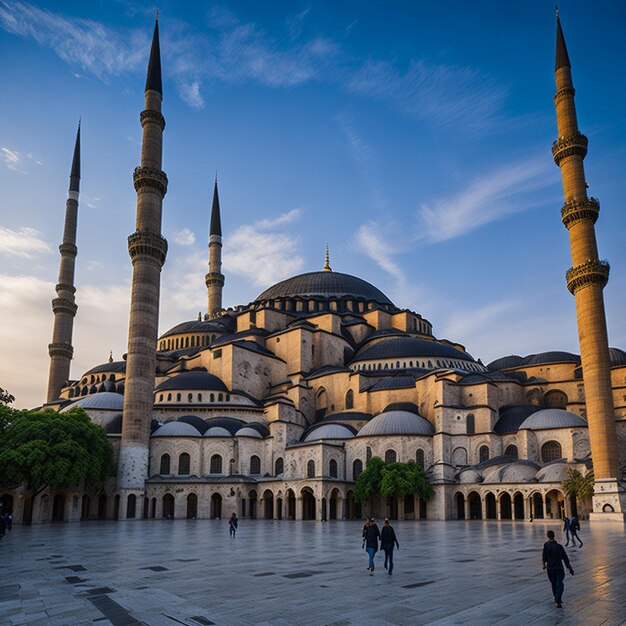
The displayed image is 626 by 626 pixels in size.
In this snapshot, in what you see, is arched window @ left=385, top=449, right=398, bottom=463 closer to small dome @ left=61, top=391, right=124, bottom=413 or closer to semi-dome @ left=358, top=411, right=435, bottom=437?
semi-dome @ left=358, top=411, right=435, bottom=437

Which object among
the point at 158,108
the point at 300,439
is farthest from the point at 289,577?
the point at 158,108

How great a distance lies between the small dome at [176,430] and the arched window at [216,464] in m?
1.52

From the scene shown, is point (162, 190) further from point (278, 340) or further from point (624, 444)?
point (624, 444)

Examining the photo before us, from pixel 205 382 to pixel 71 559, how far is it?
89.4ft

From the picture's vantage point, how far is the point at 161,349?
52.3 metres

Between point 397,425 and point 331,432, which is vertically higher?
point 397,425

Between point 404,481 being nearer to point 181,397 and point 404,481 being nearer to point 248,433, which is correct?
point 248,433

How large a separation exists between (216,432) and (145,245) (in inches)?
443

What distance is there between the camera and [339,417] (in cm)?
3884

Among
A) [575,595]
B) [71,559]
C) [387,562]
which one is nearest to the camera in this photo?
[575,595]

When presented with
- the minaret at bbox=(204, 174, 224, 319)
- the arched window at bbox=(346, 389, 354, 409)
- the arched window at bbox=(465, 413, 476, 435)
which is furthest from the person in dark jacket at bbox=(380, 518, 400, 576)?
the minaret at bbox=(204, 174, 224, 319)

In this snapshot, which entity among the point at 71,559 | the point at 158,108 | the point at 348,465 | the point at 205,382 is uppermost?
the point at 158,108

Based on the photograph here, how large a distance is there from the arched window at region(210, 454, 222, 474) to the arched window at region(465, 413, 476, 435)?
14124mm

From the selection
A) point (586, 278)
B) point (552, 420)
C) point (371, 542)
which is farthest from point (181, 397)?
point (371, 542)
